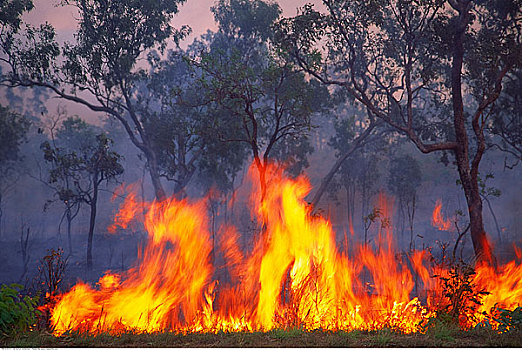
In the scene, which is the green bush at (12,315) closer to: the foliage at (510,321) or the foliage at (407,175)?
the foliage at (510,321)

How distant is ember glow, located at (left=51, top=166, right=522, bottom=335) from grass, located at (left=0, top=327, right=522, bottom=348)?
0.48 m

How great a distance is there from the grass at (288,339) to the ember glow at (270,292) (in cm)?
48

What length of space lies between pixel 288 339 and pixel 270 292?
22.8ft

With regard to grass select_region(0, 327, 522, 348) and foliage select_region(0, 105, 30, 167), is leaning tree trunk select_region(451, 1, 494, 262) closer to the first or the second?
grass select_region(0, 327, 522, 348)

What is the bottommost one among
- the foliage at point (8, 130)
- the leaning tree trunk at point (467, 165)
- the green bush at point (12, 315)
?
the green bush at point (12, 315)

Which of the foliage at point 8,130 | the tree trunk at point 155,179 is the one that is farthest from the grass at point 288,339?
the foliage at point 8,130

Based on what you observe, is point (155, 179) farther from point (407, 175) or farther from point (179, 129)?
point (407, 175)

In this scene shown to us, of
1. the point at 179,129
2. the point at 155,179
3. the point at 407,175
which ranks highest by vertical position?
the point at 179,129

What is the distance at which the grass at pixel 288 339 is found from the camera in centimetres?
657

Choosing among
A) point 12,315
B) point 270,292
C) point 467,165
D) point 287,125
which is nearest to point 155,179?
point 287,125

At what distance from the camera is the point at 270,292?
1384 centimetres

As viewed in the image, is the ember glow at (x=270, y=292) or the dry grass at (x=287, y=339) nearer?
the dry grass at (x=287, y=339)

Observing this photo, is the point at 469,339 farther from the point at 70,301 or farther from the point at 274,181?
the point at 274,181

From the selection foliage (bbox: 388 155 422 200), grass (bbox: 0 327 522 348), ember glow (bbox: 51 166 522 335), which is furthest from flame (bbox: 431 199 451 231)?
grass (bbox: 0 327 522 348)
